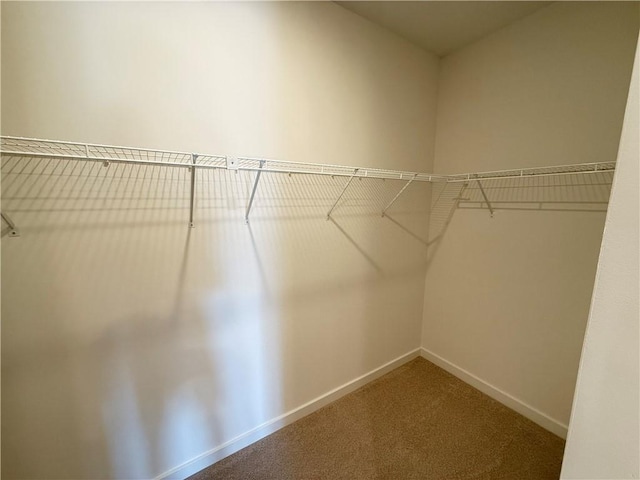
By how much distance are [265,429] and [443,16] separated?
283cm

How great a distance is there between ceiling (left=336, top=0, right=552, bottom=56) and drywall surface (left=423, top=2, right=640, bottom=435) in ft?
0.34

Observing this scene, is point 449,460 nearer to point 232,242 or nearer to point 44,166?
point 232,242

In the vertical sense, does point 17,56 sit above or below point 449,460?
above

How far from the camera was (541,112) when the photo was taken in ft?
5.23

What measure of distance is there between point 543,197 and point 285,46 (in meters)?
1.77

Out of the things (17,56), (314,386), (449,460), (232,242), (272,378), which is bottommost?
(449,460)

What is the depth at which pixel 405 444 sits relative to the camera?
158 cm

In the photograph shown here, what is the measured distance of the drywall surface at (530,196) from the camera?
4.59 feet

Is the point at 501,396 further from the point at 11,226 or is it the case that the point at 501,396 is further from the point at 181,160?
the point at 11,226

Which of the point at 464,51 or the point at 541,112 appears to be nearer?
the point at 541,112

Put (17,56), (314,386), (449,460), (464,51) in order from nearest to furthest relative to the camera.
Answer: (17,56), (449,460), (314,386), (464,51)

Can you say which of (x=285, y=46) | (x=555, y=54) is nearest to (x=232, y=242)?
(x=285, y=46)

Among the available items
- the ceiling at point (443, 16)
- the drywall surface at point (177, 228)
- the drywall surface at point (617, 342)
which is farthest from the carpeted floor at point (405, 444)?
the ceiling at point (443, 16)

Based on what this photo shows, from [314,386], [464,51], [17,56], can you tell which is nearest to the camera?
[17,56]
